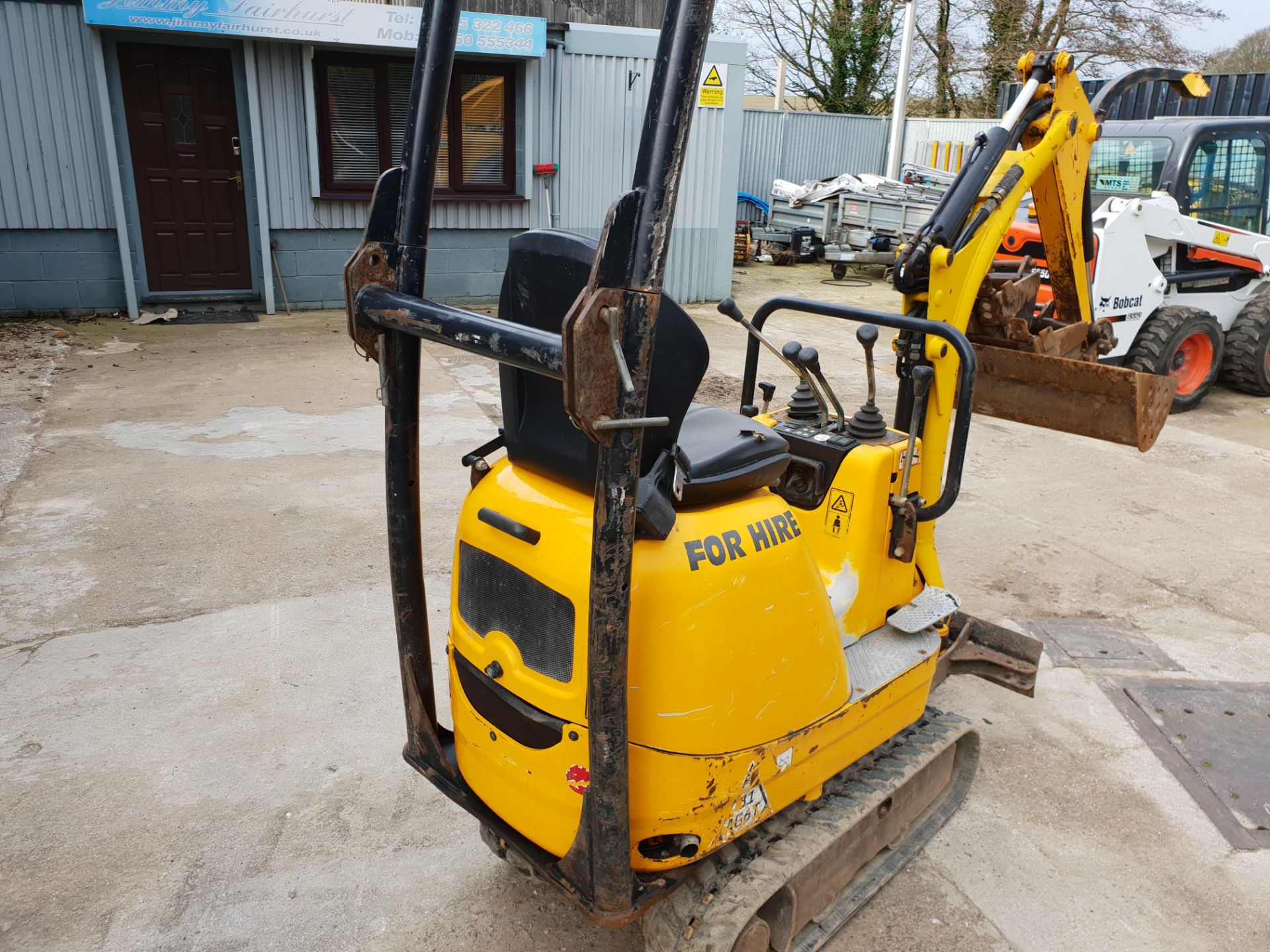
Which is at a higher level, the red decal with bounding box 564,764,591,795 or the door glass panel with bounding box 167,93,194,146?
the door glass panel with bounding box 167,93,194,146

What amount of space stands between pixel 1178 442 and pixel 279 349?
777 cm

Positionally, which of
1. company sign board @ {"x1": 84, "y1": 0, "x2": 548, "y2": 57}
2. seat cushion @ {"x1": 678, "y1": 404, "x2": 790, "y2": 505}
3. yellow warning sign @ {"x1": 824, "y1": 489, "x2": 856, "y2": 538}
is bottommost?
yellow warning sign @ {"x1": 824, "y1": 489, "x2": 856, "y2": 538}

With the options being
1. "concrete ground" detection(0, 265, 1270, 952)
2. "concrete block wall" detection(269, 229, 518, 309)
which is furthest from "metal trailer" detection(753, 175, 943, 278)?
"concrete ground" detection(0, 265, 1270, 952)

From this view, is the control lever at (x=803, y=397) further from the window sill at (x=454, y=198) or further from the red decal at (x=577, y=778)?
the window sill at (x=454, y=198)

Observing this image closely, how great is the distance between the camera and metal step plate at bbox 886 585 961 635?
301 centimetres

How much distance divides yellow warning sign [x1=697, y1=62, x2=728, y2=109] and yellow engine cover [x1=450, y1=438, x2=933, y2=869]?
33.3 feet

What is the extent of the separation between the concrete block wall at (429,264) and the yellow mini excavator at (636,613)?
28.3 feet

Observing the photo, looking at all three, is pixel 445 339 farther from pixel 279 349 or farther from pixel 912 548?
pixel 279 349

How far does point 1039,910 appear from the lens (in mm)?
2732

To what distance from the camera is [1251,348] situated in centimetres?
872

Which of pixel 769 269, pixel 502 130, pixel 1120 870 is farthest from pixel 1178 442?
pixel 769 269

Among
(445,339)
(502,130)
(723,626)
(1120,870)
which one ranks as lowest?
(1120,870)

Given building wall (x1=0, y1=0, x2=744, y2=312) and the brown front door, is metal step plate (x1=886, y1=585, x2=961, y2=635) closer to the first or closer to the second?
building wall (x1=0, y1=0, x2=744, y2=312)

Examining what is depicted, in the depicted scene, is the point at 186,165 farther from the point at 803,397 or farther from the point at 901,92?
the point at 901,92
